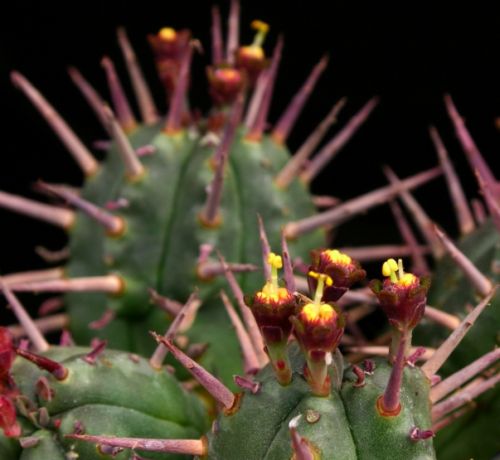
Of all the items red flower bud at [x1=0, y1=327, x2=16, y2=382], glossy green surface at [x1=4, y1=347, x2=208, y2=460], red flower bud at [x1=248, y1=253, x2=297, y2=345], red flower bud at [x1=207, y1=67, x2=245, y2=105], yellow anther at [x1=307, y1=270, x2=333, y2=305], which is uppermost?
red flower bud at [x1=207, y1=67, x2=245, y2=105]

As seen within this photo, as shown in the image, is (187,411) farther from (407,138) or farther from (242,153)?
(407,138)

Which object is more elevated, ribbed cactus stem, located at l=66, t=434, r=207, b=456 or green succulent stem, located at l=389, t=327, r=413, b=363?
green succulent stem, located at l=389, t=327, r=413, b=363

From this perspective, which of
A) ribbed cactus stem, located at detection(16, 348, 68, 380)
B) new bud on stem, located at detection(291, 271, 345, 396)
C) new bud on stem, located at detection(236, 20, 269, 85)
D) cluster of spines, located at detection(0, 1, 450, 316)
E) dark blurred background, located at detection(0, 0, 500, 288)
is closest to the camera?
new bud on stem, located at detection(291, 271, 345, 396)

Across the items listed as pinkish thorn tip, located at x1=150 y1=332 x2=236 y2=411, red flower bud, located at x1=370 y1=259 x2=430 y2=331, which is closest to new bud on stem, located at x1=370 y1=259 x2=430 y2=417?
red flower bud, located at x1=370 y1=259 x2=430 y2=331

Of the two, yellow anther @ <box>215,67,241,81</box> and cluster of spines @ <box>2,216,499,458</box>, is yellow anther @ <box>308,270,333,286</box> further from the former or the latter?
yellow anther @ <box>215,67,241,81</box>

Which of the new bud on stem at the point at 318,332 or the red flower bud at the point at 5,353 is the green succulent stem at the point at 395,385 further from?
the red flower bud at the point at 5,353

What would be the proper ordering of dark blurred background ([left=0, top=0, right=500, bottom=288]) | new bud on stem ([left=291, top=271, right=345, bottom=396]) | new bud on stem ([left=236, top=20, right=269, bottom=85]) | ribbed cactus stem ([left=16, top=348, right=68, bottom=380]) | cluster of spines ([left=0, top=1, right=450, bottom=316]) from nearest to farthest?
new bud on stem ([left=291, top=271, right=345, bottom=396]) → ribbed cactus stem ([left=16, top=348, right=68, bottom=380]) → cluster of spines ([left=0, top=1, right=450, bottom=316]) → new bud on stem ([left=236, top=20, right=269, bottom=85]) → dark blurred background ([left=0, top=0, right=500, bottom=288])

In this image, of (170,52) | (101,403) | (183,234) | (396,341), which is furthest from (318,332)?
(170,52)

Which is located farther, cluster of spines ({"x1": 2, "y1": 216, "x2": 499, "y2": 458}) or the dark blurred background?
the dark blurred background

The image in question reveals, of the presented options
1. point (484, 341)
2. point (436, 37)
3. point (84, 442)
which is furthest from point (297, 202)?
point (436, 37)
